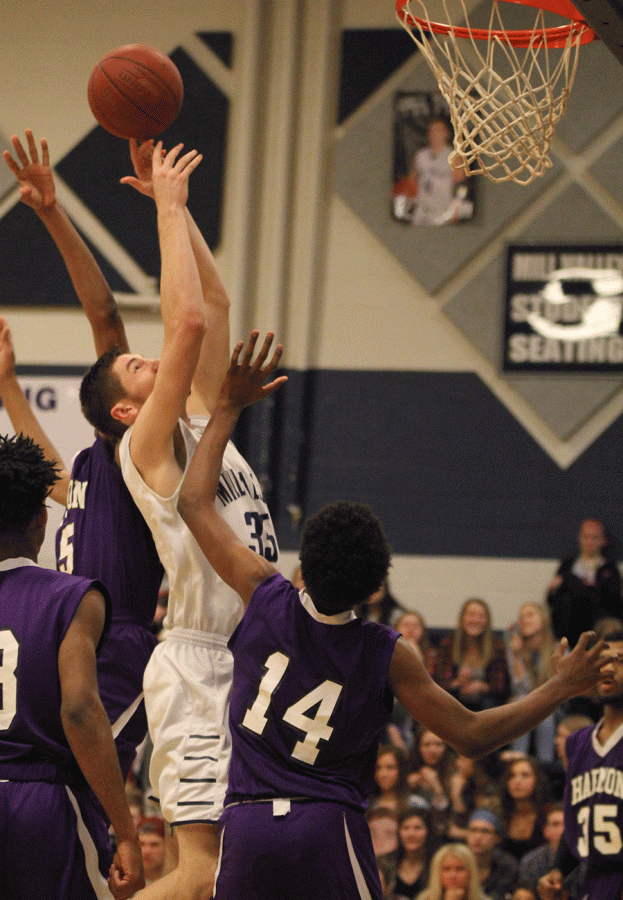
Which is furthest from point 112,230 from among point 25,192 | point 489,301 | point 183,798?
point 183,798

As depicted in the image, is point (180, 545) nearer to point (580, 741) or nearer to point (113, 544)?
point (113, 544)

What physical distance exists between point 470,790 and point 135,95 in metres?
5.13

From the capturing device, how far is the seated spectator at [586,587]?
8.47 m

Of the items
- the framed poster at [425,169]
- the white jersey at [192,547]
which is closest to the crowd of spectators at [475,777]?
the framed poster at [425,169]

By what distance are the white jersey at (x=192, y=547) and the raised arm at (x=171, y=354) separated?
0.05 metres

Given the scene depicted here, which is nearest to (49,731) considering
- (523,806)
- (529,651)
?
(523,806)

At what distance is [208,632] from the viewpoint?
12.0 feet

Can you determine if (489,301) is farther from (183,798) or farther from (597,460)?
(183,798)

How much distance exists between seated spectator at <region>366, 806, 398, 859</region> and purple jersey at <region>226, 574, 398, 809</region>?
4.25m

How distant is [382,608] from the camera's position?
880 cm

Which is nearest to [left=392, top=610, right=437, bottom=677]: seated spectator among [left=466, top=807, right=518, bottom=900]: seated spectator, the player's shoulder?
[left=466, top=807, right=518, bottom=900]: seated spectator

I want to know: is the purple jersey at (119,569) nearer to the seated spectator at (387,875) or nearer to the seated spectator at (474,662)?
the seated spectator at (387,875)

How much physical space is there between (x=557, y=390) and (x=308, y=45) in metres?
3.65

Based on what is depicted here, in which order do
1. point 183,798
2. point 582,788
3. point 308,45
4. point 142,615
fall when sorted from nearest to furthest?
point 183,798 < point 142,615 < point 582,788 < point 308,45
